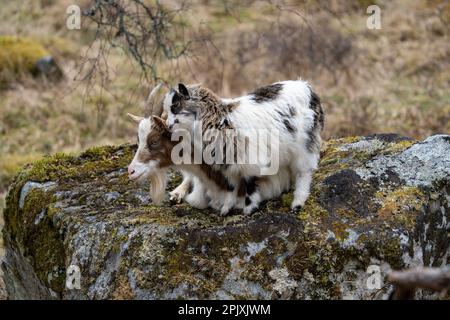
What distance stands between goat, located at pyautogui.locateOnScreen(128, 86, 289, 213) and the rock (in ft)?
0.45

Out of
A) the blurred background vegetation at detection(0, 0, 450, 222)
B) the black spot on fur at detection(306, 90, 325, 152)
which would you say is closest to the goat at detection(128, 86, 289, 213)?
the black spot on fur at detection(306, 90, 325, 152)

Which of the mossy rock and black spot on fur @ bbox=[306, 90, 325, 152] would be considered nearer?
black spot on fur @ bbox=[306, 90, 325, 152]

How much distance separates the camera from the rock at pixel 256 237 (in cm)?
508

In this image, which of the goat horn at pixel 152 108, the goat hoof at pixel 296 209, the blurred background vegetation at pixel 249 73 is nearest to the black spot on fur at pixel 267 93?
the goat horn at pixel 152 108

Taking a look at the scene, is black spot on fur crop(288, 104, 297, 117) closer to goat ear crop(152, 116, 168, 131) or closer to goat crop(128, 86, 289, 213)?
goat crop(128, 86, 289, 213)

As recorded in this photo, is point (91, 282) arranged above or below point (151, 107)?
below

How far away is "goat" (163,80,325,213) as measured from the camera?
5.44 meters

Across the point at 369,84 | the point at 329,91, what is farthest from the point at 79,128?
the point at 369,84

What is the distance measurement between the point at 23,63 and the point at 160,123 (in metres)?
10.8

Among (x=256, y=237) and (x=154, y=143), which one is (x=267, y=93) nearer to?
(x=154, y=143)

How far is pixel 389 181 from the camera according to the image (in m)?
5.88

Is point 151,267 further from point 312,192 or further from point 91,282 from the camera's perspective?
point 312,192

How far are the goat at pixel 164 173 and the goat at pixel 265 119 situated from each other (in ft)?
0.26
